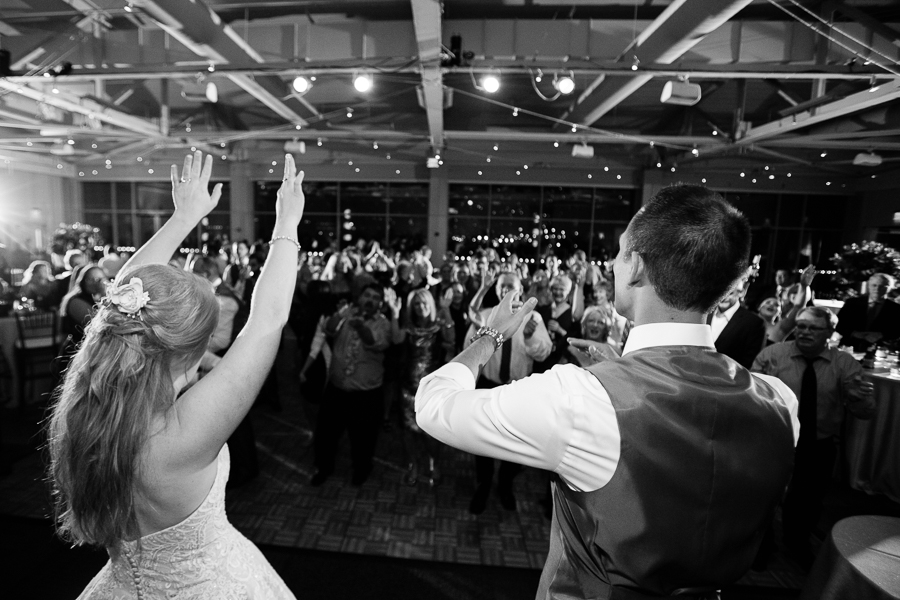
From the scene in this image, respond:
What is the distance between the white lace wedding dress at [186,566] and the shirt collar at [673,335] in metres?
0.99

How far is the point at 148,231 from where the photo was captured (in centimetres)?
1367

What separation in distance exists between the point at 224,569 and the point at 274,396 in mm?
3699

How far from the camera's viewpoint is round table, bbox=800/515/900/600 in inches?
56.9

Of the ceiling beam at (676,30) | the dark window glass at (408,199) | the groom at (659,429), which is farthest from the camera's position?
the dark window glass at (408,199)

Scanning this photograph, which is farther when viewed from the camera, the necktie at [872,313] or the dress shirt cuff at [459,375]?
the necktie at [872,313]

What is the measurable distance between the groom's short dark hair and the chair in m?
5.11

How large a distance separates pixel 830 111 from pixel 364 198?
9528 mm

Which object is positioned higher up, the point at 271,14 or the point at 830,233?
the point at 271,14

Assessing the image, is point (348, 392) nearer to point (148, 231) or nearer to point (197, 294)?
point (197, 294)

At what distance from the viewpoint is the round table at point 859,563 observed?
1.45 meters

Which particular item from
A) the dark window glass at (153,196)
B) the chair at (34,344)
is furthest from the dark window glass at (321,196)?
the chair at (34,344)

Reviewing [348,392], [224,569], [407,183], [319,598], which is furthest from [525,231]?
[224,569]

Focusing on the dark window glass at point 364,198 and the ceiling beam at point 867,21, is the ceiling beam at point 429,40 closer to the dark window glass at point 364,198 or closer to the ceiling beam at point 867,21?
the ceiling beam at point 867,21

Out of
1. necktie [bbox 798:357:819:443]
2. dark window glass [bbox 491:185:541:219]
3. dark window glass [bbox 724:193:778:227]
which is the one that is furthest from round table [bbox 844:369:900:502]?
dark window glass [bbox 724:193:778:227]
